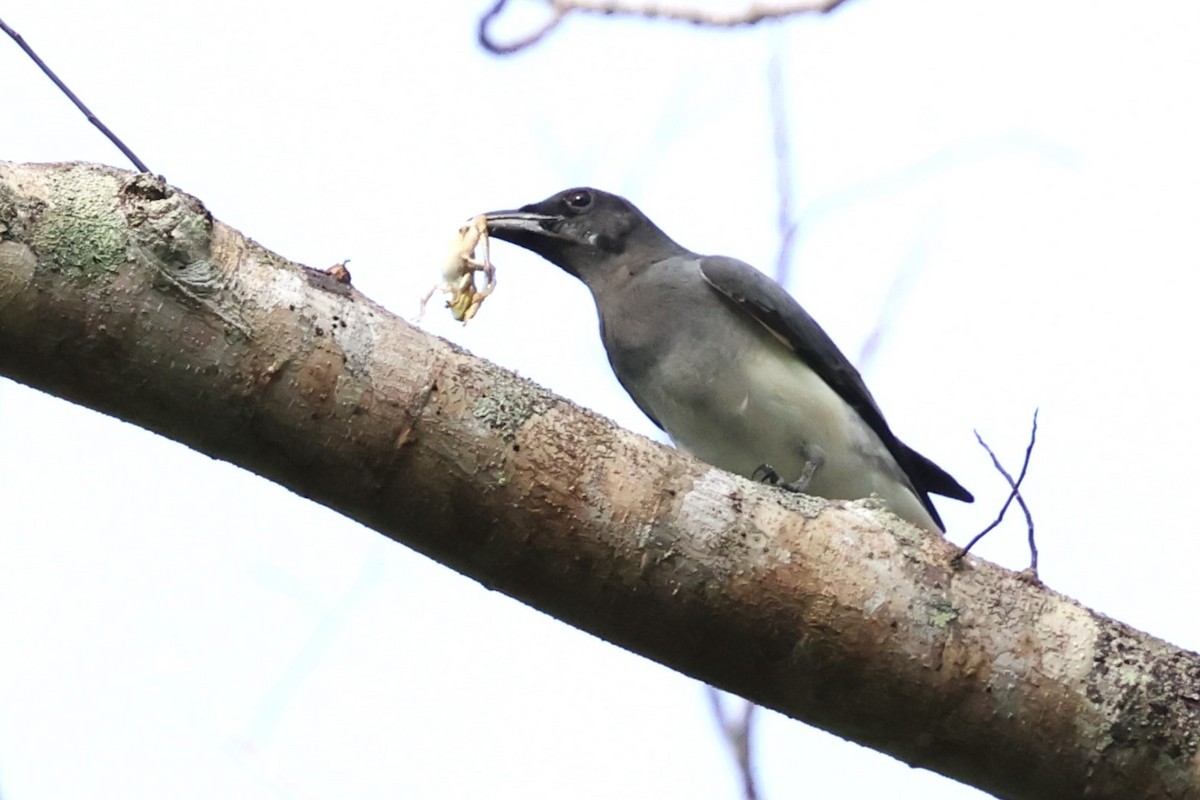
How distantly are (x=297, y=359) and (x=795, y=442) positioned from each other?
3.31m

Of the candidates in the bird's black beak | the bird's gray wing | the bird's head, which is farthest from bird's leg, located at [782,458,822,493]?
the bird's black beak

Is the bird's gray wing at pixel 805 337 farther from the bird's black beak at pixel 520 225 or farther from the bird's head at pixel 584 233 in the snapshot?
the bird's black beak at pixel 520 225

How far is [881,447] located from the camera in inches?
233

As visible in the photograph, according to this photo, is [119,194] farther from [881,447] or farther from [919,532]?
[881,447]

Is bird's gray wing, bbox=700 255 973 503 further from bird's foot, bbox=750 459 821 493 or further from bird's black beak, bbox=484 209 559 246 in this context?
bird's black beak, bbox=484 209 559 246

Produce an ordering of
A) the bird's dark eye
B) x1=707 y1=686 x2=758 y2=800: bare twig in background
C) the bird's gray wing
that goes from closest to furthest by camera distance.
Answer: x1=707 y1=686 x2=758 y2=800: bare twig in background, the bird's gray wing, the bird's dark eye

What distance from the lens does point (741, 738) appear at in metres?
4.49

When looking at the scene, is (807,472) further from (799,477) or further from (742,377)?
(742,377)

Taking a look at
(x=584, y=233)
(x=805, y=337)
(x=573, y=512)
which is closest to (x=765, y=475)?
(x=805, y=337)

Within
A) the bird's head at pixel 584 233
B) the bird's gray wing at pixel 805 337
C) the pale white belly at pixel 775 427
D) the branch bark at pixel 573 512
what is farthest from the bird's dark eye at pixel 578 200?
the branch bark at pixel 573 512

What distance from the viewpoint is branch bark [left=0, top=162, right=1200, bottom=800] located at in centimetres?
246

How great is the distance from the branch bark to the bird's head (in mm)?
3616

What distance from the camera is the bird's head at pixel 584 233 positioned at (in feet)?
21.1

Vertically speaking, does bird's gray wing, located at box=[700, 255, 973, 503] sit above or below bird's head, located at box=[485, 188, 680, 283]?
below
